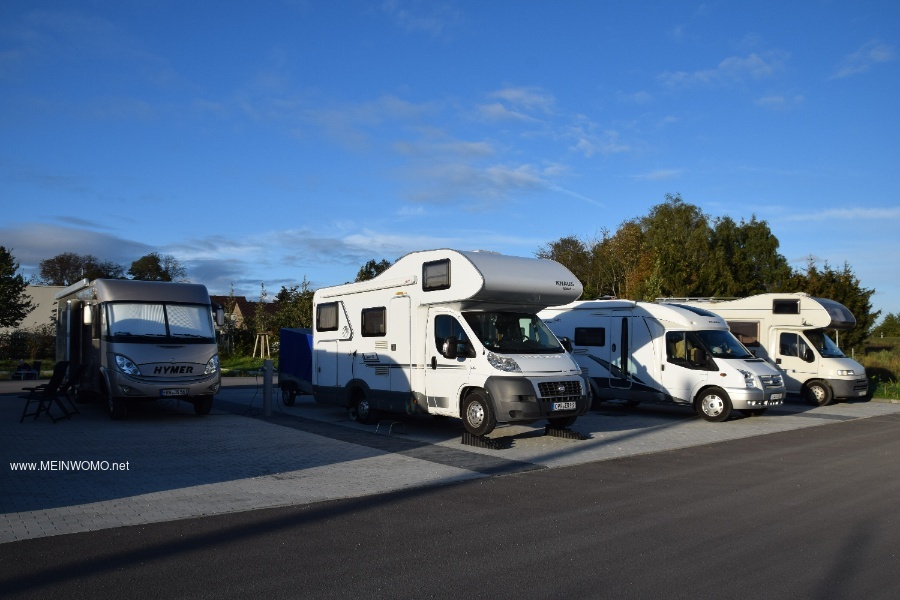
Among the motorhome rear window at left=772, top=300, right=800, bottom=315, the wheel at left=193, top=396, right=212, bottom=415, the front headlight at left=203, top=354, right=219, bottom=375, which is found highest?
the motorhome rear window at left=772, top=300, right=800, bottom=315

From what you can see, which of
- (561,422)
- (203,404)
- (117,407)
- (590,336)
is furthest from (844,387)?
(117,407)

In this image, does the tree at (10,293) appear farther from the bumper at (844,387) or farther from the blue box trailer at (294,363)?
the bumper at (844,387)

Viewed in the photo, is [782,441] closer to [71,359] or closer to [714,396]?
[714,396]

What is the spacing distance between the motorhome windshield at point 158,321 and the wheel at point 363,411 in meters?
3.31

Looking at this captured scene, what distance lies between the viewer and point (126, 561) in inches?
234

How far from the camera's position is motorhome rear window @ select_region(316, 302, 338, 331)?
622 inches

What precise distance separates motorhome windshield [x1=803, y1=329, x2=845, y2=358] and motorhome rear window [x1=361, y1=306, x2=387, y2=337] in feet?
39.0

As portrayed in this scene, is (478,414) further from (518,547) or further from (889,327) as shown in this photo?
(889,327)

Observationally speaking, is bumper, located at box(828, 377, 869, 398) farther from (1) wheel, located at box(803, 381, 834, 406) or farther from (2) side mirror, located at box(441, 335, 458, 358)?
(2) side mirror, located at box(441, 335, 458, 358)

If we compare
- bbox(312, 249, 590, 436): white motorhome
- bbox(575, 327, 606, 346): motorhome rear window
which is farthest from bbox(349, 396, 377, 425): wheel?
bbox(575, 327, 606, 346): motorhome rear window

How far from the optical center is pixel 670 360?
16.8m

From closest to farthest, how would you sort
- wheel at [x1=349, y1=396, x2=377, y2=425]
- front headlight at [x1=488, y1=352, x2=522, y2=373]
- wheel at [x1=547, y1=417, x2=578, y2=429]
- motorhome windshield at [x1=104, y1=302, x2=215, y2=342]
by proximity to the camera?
front headlight at [x1=488, y1=352, x2=522, y2=373] < wheel at [x1=547, y1=417, x2=578, y2=429] < wheel at [x1=349, y1=396, x2=377, y2=425] < motorhome windshield at [x1=104, y1=302, x2=215, y2=342]

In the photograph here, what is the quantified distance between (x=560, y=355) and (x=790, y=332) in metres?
10.2

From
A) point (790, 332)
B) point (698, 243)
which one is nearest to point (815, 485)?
point (790, 332)
